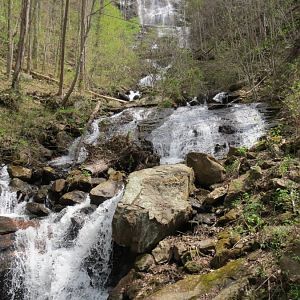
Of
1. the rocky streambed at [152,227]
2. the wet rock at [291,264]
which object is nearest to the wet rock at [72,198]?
the rocky streambed at [152,227]

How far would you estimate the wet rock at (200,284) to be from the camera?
466cm

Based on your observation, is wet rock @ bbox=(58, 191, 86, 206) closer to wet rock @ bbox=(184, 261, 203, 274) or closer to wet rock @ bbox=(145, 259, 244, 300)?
wet rock @ bbox=(184, 261, 203, 274)

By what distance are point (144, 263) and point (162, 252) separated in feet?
1.07

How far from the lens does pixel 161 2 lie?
144 feet

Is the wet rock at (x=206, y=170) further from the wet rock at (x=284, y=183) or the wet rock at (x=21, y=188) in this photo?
the wet rock at (x=21, y=188)

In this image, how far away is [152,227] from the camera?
6102 millimetres

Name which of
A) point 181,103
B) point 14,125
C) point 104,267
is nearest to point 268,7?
point 181,103

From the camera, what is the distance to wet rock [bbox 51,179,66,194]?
909 centimetres

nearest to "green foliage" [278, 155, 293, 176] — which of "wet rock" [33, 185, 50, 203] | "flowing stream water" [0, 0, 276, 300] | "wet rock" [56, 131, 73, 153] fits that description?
"flowing stream water" [0, 0, 276, 300]

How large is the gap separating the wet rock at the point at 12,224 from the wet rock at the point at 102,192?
1.33m

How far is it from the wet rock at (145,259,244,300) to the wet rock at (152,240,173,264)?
0.68 meters

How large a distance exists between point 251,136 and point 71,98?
754 centimetres

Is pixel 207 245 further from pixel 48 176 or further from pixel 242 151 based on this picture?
pixel 48 176

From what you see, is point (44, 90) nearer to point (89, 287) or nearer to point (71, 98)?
point (71, 98)
